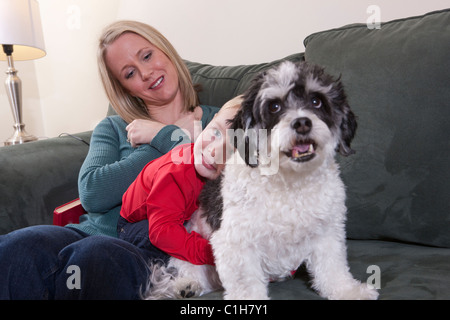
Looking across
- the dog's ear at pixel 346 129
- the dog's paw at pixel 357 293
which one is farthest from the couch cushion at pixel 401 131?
the dog's paw at pixel 357 293

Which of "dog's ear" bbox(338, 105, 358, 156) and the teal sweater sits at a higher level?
"dog's ear" bbox(338, 105, 358, 156)

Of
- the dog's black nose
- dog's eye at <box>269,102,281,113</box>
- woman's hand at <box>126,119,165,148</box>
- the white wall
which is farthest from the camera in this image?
the white wall

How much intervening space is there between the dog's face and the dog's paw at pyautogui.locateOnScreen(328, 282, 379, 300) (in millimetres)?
394

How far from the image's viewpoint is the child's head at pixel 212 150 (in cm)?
133

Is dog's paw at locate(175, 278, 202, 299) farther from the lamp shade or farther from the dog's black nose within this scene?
the lamp shade

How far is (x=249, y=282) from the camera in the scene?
1.10 metres

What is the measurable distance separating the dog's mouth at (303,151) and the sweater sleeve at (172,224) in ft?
1.50

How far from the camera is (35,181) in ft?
5.78

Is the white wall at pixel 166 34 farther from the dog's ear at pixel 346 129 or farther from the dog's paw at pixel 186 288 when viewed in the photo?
the dog's paw at pixel 186 288

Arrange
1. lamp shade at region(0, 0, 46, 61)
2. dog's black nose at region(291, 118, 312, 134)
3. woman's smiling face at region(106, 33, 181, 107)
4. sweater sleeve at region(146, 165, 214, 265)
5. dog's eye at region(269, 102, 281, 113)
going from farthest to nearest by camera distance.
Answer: lamp shade at region(0, 0, 46, 61) < woman's smiling face at region(106, 33, 181, 107) < sweater sleeve at region(146, 165, 214, 265) < dog's eye at region(269, 102, 281, 113) < dog's black nose at region(291, 118, 312, 134)

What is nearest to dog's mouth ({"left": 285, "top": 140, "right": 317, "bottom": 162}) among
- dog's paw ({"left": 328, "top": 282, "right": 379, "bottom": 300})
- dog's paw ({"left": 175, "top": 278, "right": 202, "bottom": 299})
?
dog's paw ({"left": 328, "top": 282, "right": 379, "bottom": 300})

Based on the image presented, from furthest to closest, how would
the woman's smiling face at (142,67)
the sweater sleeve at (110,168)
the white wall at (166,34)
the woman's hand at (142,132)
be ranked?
the white wall at (166,34)
the woman's smiling face at (142,67)
the woman's hand at (142,132)
the sweater sleeve at (110,168)

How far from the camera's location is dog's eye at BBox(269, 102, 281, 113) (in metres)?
1.14
